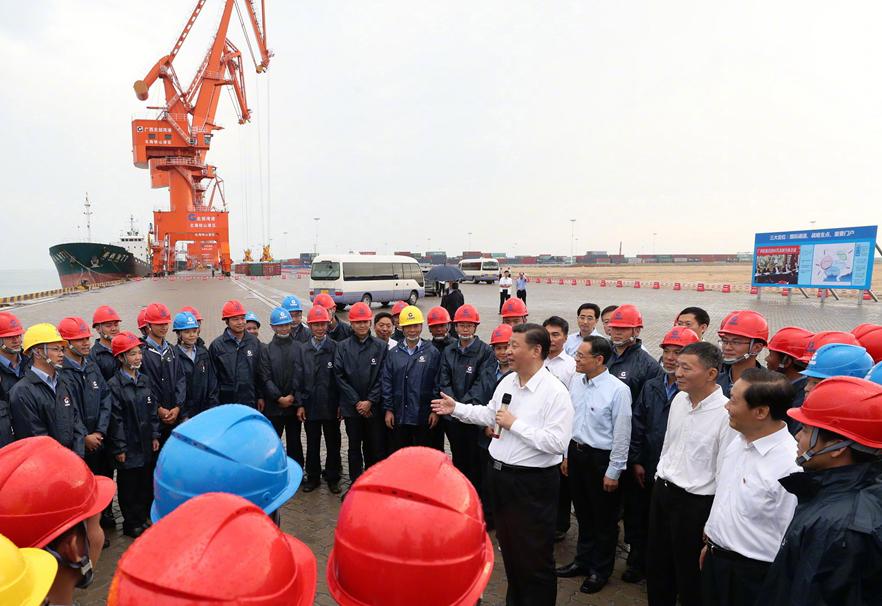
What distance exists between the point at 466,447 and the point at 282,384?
2.08 m

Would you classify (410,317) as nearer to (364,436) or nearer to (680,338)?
(364,436)

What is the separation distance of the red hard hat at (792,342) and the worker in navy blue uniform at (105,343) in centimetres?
590

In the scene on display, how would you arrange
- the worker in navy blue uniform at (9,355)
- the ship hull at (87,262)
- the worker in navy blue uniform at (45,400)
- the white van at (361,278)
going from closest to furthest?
the worker in navy blue uniform at (45,400), the worker in navy blue uniform at (9,355), the white van at (361,278), the ship hull at (87,262)

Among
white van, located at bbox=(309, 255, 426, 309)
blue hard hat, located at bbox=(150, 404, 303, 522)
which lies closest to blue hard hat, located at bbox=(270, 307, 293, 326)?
blue hard hat, located at bbox=(150, 404, 303, 522)

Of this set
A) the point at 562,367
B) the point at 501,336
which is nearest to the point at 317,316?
the point at 501,336

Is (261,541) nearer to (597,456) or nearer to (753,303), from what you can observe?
(597,456)

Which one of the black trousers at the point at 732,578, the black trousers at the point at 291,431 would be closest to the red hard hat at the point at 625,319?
the black trousers at the point at 732,578

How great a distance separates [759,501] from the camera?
2270mm

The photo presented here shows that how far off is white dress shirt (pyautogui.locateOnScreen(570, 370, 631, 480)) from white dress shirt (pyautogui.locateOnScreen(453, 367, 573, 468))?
78 cm

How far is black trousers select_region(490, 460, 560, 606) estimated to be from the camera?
2.85 metres

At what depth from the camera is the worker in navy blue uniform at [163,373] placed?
446 cm

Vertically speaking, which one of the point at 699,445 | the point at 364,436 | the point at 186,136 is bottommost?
the point at 364,436

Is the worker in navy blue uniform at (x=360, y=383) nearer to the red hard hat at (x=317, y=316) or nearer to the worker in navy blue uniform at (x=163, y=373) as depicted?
the red hard hat at (x=317, y=316)

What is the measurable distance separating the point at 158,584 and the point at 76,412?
365 centimetres
